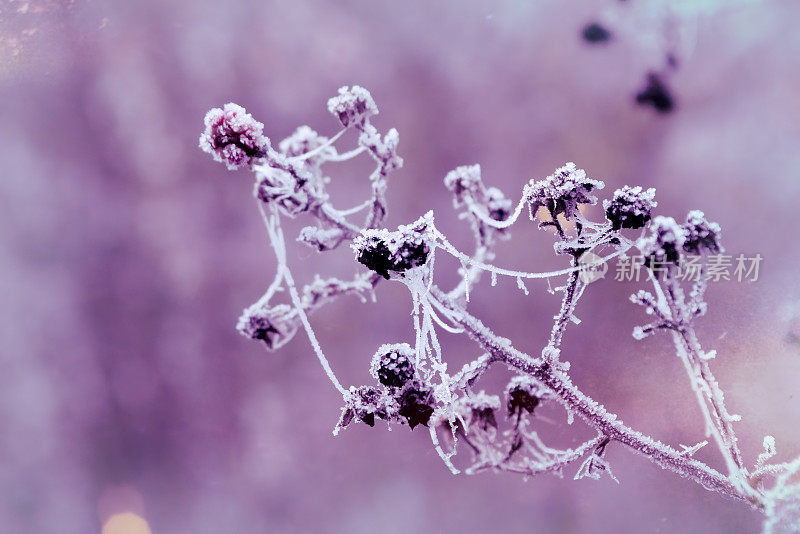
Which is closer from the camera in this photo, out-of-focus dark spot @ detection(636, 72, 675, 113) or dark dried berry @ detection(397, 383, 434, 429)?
dark dried berry @ detection(397, 383, 434, 429)

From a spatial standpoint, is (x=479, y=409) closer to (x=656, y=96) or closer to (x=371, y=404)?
(x=371, y=404)

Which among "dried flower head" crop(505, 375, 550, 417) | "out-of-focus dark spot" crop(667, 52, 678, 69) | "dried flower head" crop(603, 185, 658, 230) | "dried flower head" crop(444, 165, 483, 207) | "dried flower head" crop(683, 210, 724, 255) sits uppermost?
"out-of-focus dark spot" crop(667, 52, 678, 69)

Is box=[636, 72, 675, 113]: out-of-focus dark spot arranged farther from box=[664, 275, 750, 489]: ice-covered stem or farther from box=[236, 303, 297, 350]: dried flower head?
box=[236, 303, 297, 350]: dried flower head

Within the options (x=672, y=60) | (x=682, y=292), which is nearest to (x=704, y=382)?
(x=682, y=292)

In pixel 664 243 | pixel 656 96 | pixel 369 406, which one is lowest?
pixel 369 406

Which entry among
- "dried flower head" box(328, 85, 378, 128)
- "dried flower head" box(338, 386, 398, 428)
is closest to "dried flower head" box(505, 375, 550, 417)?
"dried flower head" box(338, 386, 398, 428)

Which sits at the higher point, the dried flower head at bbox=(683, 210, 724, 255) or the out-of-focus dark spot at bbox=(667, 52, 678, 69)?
the out-of-focus dark spot at bbox=(667, 52, 678, 69)

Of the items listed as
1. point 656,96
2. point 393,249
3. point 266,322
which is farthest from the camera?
point 656,96
